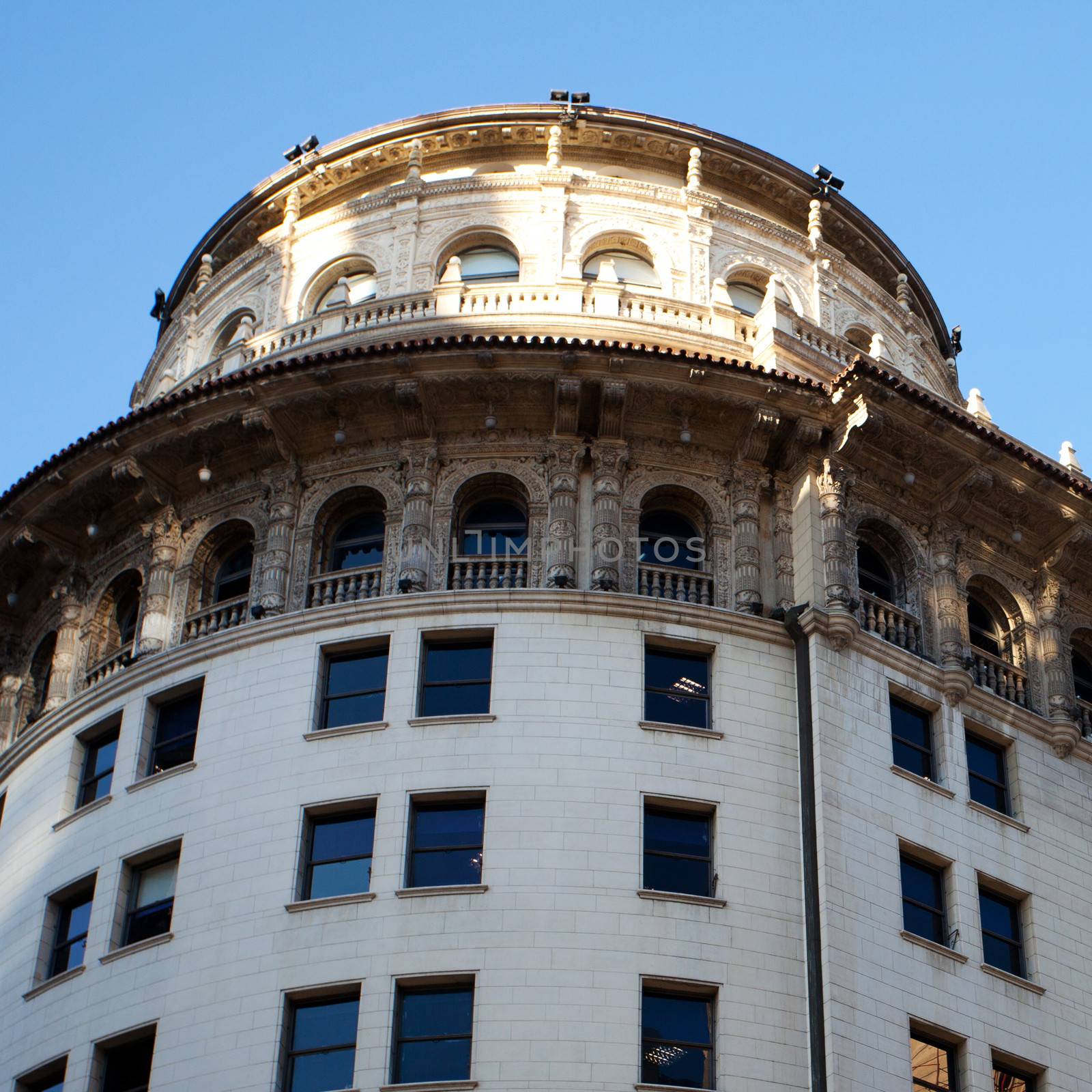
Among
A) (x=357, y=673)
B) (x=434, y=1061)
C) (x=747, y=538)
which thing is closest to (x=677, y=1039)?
(x=434, y=1061)

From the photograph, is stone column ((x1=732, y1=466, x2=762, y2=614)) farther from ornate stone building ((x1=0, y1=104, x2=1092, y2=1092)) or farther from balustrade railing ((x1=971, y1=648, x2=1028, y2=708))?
balustrade railing ((x1=971, y1=648, x2=1028, y2=708))

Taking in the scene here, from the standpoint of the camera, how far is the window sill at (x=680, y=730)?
34188mm

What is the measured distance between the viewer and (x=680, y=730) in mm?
34250

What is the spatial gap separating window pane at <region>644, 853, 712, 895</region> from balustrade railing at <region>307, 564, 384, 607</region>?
7162 millimetres

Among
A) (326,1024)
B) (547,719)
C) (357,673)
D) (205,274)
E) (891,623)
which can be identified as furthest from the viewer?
(205,274)

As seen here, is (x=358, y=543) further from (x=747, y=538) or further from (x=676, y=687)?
(x=747, y=538)

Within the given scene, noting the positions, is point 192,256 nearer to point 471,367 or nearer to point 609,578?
point 471,367

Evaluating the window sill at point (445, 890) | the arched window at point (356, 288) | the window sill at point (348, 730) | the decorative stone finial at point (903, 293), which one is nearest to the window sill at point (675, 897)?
the window sill at point (445, 890)

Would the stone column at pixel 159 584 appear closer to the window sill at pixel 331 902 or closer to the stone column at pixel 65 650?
the stone column at pixel 65 650

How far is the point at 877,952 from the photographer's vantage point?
32688 mm

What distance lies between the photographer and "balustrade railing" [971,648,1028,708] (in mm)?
38375

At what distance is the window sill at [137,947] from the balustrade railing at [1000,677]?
599 inches

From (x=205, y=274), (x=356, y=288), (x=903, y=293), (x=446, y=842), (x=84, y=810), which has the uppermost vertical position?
(x=903, y=293)

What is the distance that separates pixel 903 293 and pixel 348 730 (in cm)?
2340
